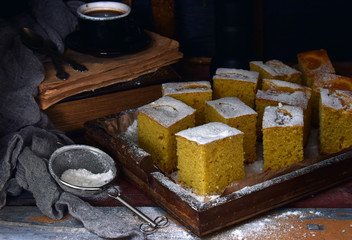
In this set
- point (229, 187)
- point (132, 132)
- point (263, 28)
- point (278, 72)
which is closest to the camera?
point (229, 187)

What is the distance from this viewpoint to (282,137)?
175 centimetres

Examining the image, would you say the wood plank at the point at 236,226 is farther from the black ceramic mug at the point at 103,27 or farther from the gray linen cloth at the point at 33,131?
the black ceramic mug at the point at 103,27

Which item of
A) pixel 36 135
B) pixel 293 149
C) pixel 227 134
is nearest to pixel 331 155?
pixel 293 149

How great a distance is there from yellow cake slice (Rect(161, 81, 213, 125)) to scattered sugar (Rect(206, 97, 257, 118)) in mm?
65

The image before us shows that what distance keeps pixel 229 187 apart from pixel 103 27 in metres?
0.92

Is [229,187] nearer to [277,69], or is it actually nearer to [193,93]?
[193,93]

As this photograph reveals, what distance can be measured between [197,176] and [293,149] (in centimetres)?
35

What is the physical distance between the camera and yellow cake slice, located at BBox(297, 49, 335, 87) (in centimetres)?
218

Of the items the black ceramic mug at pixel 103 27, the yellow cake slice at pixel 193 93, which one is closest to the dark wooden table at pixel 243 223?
the yellow cake slice at pixel 193 93

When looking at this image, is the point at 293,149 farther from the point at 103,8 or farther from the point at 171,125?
the point at 103,8

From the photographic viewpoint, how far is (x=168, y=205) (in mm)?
1641

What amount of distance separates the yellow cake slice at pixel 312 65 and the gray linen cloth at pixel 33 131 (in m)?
0.96

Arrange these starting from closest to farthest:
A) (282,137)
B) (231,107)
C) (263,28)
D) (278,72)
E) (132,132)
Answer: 1. (282,137)
2. (231,107)
3. (132,132)
4. (278,72)
5. (263,28)

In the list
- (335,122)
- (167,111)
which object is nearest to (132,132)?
(167,111)
